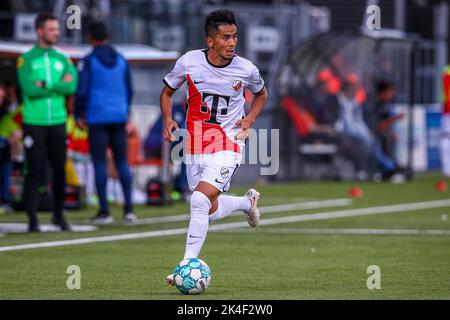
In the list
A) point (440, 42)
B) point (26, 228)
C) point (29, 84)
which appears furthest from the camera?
point (440, 42)

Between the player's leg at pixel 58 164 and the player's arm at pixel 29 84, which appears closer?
the player's arm at pixel 29 84

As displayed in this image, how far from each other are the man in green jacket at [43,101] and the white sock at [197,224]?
463 centimetres

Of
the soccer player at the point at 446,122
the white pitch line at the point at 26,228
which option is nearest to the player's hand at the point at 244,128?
the white pitch line at the point at 26,228

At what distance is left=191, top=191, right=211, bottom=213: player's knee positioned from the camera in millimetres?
9516

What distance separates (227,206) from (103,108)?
5518mm

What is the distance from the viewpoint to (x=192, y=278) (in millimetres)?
8969

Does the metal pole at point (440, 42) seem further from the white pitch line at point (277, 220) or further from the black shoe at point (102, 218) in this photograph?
the black shoe at point (102, 218)

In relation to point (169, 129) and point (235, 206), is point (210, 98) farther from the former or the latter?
point (235, 206)

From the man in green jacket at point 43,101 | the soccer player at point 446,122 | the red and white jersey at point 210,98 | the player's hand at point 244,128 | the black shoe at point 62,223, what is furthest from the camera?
the soccer player at point 446,122

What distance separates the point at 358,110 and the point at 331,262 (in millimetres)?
16945

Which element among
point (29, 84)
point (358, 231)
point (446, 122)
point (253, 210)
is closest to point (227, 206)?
point (253, 210)

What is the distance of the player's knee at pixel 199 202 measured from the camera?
9.52 m

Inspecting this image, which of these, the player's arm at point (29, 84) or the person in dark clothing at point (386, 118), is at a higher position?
the player's arm at point (29, 84)

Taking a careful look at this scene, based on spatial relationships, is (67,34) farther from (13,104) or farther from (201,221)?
(201,221)
